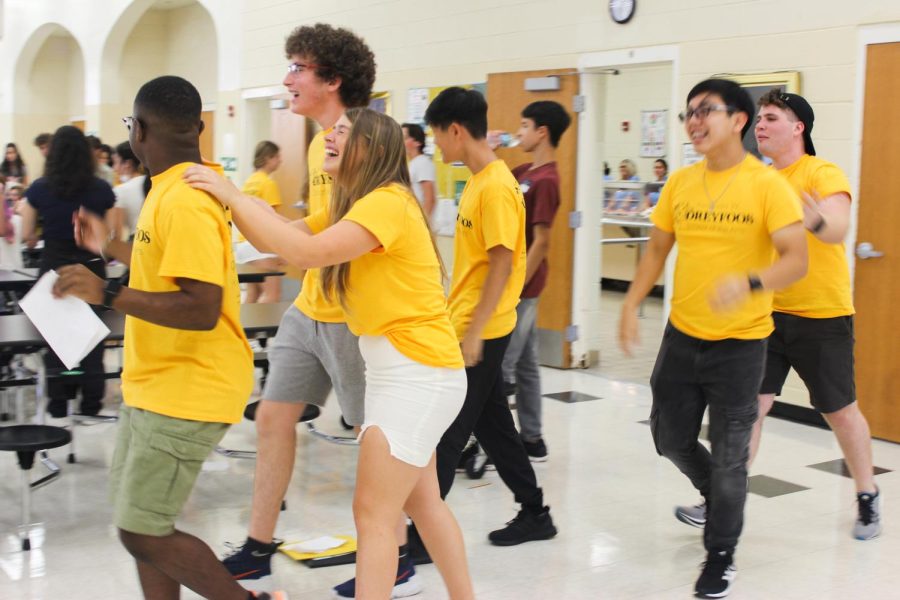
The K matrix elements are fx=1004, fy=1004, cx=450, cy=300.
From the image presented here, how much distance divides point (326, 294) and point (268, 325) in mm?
1896

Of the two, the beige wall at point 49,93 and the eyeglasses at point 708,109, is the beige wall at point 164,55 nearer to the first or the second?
→ the beige wall at point 49,93

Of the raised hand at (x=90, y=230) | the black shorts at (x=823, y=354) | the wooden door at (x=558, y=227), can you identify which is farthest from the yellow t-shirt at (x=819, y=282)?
the wooden door at (x=558, y=227)

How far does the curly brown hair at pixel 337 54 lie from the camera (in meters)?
3.13

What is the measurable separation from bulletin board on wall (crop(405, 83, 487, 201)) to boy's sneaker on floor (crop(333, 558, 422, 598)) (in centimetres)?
490

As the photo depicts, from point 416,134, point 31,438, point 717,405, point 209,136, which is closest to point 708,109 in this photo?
point 717,405

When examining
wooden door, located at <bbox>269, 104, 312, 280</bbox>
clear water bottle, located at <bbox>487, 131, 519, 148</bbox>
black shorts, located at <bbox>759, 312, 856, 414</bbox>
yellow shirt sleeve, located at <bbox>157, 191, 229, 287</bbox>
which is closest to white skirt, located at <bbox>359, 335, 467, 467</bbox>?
yellow shirt sleeve, located at <bbox>157, 191, 229, 287</bbox>

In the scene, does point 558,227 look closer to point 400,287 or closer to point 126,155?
point 126,155

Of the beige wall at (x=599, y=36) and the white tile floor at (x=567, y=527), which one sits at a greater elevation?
the beige wall at (x=599, y=36)

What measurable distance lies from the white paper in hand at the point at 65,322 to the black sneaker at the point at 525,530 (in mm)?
1785

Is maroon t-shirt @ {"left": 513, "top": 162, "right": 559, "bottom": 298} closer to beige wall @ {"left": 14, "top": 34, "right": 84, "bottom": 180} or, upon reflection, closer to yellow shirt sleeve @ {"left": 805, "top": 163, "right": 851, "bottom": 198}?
yellow shirt sleeve @ {"left": 805, "top": 163, "right": 851, "bottom": 198}

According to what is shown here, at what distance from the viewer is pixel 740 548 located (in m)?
3.63

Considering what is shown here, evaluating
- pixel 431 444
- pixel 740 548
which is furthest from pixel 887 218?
pixel 431 444

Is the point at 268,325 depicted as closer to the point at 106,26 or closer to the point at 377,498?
the point at 377,498

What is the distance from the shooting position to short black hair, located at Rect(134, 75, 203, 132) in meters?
2.27
